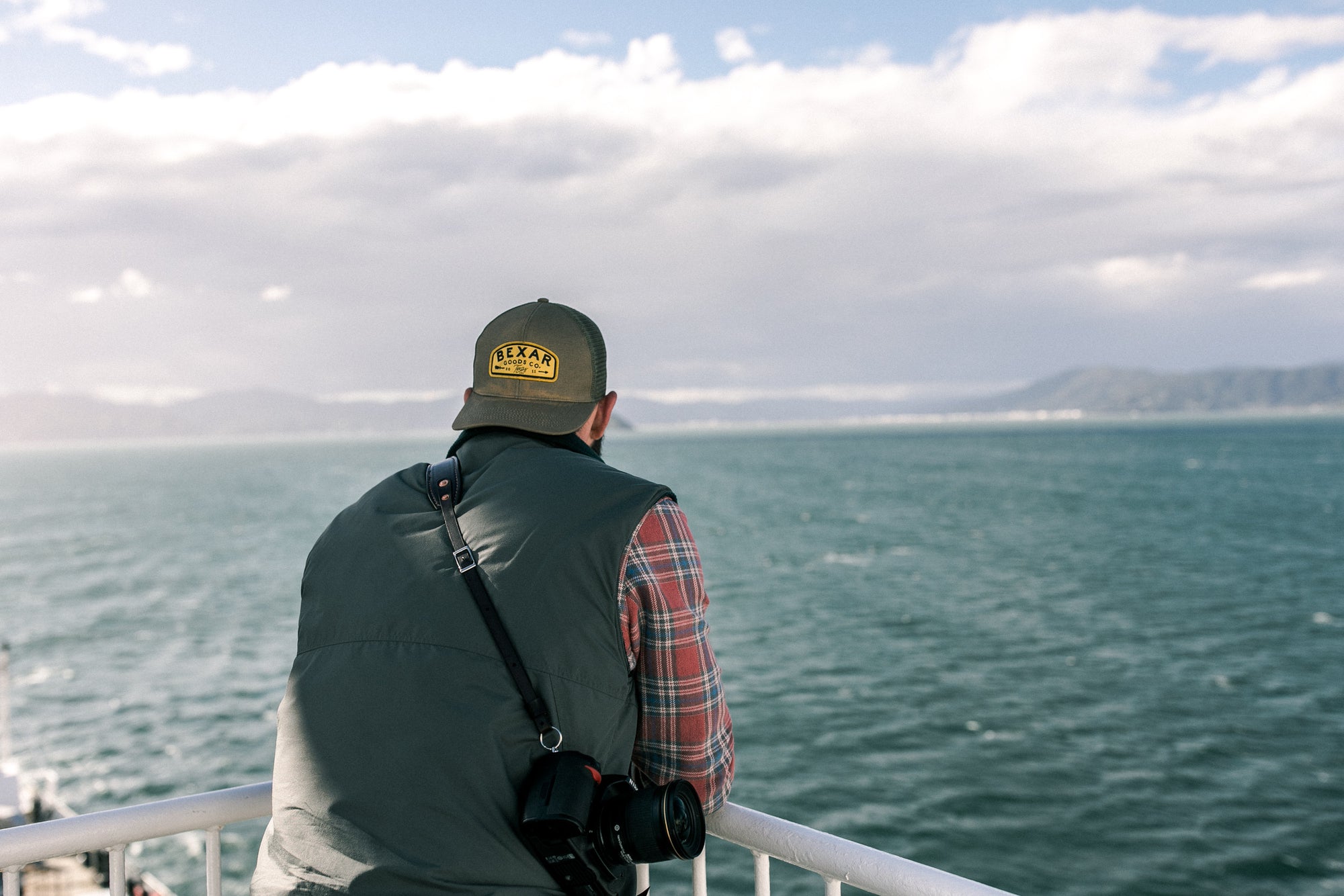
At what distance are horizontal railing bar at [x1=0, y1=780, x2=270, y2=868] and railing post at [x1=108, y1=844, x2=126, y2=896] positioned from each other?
0.03m

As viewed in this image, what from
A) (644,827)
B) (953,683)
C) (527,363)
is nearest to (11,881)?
(644,827)

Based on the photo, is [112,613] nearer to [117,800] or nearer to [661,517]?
[117,800]

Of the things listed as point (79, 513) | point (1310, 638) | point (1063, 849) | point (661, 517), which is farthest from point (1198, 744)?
point (79, 513)

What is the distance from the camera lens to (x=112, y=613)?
133 feet

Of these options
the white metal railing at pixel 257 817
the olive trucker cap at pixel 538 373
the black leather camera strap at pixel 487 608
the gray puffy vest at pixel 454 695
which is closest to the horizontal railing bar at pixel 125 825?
the white metal railing at pixel 257 817

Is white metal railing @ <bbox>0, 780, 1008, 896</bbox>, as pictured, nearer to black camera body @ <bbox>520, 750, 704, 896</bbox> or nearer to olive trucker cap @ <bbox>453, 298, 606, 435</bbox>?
black camera body @ <bbox>520, 750, 704, 896</bbox>

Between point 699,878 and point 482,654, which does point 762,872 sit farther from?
point 482,654

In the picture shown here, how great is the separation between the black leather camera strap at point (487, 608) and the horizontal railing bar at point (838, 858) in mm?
568

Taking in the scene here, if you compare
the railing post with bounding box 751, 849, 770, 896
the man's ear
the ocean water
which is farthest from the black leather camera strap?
the ocean water

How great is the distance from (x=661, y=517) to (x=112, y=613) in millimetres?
45578

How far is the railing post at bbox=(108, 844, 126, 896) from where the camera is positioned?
2.32 m

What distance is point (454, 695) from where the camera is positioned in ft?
5.92

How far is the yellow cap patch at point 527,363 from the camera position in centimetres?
216

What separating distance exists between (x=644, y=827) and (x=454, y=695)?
44cm
